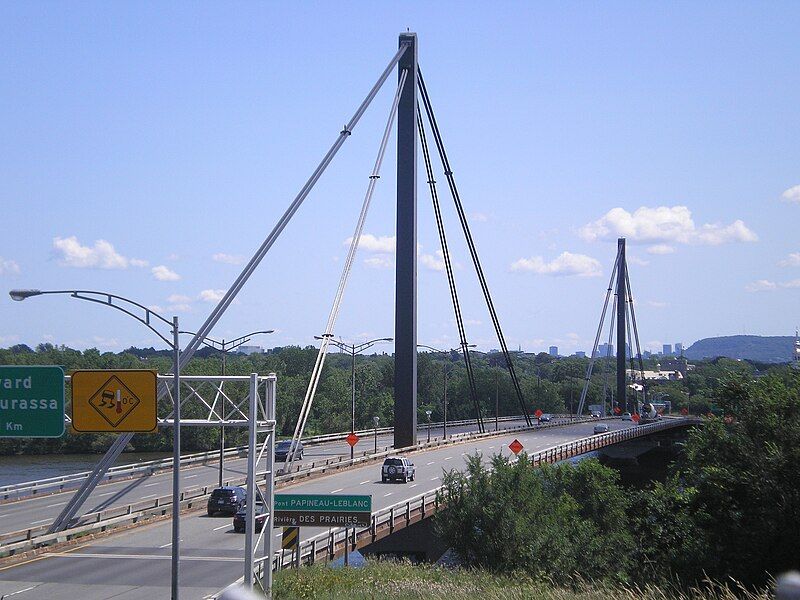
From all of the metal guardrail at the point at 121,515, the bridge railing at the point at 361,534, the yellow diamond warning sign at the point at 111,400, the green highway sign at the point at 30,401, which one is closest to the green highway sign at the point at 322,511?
the bridge railing at the point at 361,534

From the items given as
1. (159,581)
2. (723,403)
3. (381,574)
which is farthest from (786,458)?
(159,581)

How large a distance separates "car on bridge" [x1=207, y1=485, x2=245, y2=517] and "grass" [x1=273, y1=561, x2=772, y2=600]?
14.2 meters

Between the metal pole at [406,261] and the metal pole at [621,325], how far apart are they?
7665 centimetres

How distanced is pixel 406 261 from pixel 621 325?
83315 mm

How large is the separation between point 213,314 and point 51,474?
114ft

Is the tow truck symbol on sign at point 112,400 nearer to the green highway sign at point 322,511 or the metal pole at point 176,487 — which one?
the metal pole at point 176,487

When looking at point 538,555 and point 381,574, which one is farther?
point 538,555

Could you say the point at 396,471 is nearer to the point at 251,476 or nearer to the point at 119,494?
the point at 119,494

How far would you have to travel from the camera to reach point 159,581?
26.3 meters

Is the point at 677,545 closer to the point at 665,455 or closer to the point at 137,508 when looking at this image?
the point at 137,508

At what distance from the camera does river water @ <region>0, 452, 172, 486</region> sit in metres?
65.0

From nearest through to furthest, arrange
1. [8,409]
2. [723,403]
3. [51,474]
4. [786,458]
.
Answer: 1. [8,409]
2. [786,458]
3. [723,403]
4. [51,474]

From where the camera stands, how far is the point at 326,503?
26.7m

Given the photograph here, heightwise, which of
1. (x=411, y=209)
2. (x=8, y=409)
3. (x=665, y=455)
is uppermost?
(x=411, y=209)
